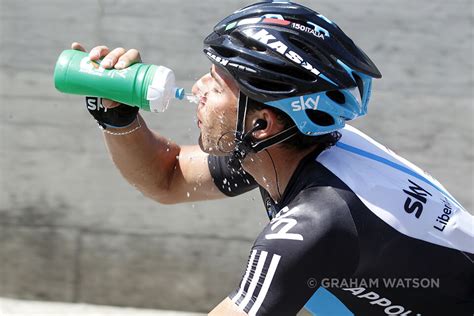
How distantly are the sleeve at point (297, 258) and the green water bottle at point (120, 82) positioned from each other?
66cm

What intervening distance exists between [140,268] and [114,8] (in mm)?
1412

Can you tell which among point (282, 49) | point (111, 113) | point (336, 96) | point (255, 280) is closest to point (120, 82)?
point (111, 113)

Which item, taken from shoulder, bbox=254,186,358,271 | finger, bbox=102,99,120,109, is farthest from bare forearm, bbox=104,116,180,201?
shoulder, bbox=254,186,358,271

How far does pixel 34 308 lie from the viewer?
15.9ft

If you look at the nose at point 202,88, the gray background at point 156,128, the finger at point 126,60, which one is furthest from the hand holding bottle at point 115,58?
the gray background at point 156,128

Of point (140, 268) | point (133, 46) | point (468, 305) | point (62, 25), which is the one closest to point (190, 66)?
point (133, 46)

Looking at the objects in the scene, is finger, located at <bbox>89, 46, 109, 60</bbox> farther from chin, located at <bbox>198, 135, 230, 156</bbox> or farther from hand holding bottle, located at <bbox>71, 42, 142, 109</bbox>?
chin, located at <bbox>198, 135, 230, 156</bbox>

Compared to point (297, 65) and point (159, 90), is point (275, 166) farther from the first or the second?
point (159, 90)

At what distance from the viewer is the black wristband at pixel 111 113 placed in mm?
2947

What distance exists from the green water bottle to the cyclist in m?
0.14

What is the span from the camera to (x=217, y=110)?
8.38 ft

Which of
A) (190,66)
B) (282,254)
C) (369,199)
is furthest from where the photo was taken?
(190,66)

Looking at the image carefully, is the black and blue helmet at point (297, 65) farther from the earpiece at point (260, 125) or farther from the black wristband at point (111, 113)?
the black wristband at point (111, 113)

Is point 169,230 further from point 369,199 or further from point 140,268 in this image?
point 369,199
